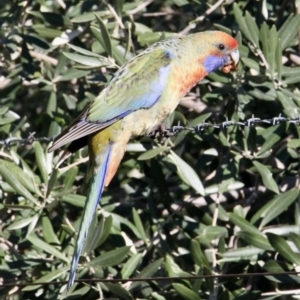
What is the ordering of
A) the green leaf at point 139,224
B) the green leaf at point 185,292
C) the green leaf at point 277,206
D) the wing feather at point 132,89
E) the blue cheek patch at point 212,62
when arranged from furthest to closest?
the green leaf at point 139,224
the green leaf at point 277,206
the blue cheek patch at point 212,62
the green leaf at point 185,292
the wing feather at point 132,89

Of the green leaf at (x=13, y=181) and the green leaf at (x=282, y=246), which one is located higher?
the green leaf at (x=13, y=181)

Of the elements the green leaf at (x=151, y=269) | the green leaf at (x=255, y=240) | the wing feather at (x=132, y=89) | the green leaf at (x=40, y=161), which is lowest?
the green leaf at (x=255, y=240)

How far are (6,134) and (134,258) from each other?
1.24m

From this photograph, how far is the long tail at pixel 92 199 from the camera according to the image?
438 cm

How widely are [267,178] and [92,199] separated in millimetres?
1134

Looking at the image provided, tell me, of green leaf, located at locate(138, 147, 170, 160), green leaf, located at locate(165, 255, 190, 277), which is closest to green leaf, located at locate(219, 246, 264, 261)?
green leaf, located at locate(165, 255, 190, 277)

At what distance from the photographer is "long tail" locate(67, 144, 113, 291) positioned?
4379 mm

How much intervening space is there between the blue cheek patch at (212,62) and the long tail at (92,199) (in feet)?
2.41

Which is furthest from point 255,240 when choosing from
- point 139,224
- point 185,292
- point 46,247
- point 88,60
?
point 88,60

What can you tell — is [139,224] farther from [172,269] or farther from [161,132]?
[161,132]

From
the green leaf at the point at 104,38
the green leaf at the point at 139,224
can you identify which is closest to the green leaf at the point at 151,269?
the green leaf at the point at 139,224

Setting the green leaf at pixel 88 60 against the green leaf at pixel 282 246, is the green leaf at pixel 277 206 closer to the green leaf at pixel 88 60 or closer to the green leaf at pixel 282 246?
the green leaf at pixel 282 246

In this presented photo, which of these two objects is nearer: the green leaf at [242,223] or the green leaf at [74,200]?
the green leaf at [242,223]

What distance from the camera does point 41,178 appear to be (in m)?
5.16
